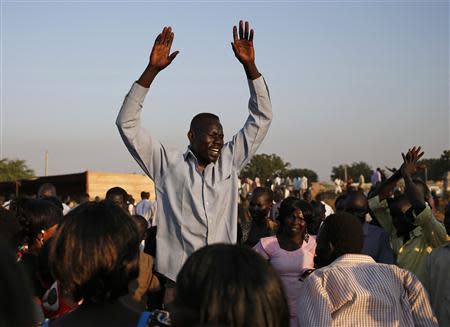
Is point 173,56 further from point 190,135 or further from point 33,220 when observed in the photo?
point 33,220

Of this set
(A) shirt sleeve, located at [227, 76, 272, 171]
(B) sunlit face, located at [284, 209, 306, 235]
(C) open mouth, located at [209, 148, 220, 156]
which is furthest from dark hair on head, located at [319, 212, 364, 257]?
(B) sunlit face, located at [284, 209, 306, 235]

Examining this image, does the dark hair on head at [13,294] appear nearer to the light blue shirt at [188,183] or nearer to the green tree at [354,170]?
the light blue shirt at [188,183]

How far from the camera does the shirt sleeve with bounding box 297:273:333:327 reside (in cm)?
394

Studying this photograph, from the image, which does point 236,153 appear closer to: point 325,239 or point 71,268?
point 325,239

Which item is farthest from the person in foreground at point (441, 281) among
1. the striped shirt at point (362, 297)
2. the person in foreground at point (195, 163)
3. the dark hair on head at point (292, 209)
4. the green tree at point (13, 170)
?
the green tree at point (13, 170)

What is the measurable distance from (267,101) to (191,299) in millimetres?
2831

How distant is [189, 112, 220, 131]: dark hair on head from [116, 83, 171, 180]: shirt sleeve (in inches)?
11.1

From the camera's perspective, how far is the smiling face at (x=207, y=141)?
185 inches

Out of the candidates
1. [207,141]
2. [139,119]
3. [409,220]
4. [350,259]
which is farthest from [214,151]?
[409,220]

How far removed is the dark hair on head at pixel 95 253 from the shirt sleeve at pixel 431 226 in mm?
3537

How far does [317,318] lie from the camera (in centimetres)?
394

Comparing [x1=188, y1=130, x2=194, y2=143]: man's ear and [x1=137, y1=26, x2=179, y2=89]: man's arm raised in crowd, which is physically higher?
[x1=137, y1=26, x2=179, y2=89]: man's arm raised in crowd

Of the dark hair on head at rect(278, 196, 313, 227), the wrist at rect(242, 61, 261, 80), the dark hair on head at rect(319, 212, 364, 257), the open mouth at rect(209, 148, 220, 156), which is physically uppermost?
the wrist at rect(242, 61, 261, 80)

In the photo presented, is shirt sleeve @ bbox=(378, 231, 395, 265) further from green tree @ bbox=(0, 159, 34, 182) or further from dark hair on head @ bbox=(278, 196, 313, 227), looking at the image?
green tree @ bbox=(0, 159, 34, 182)
